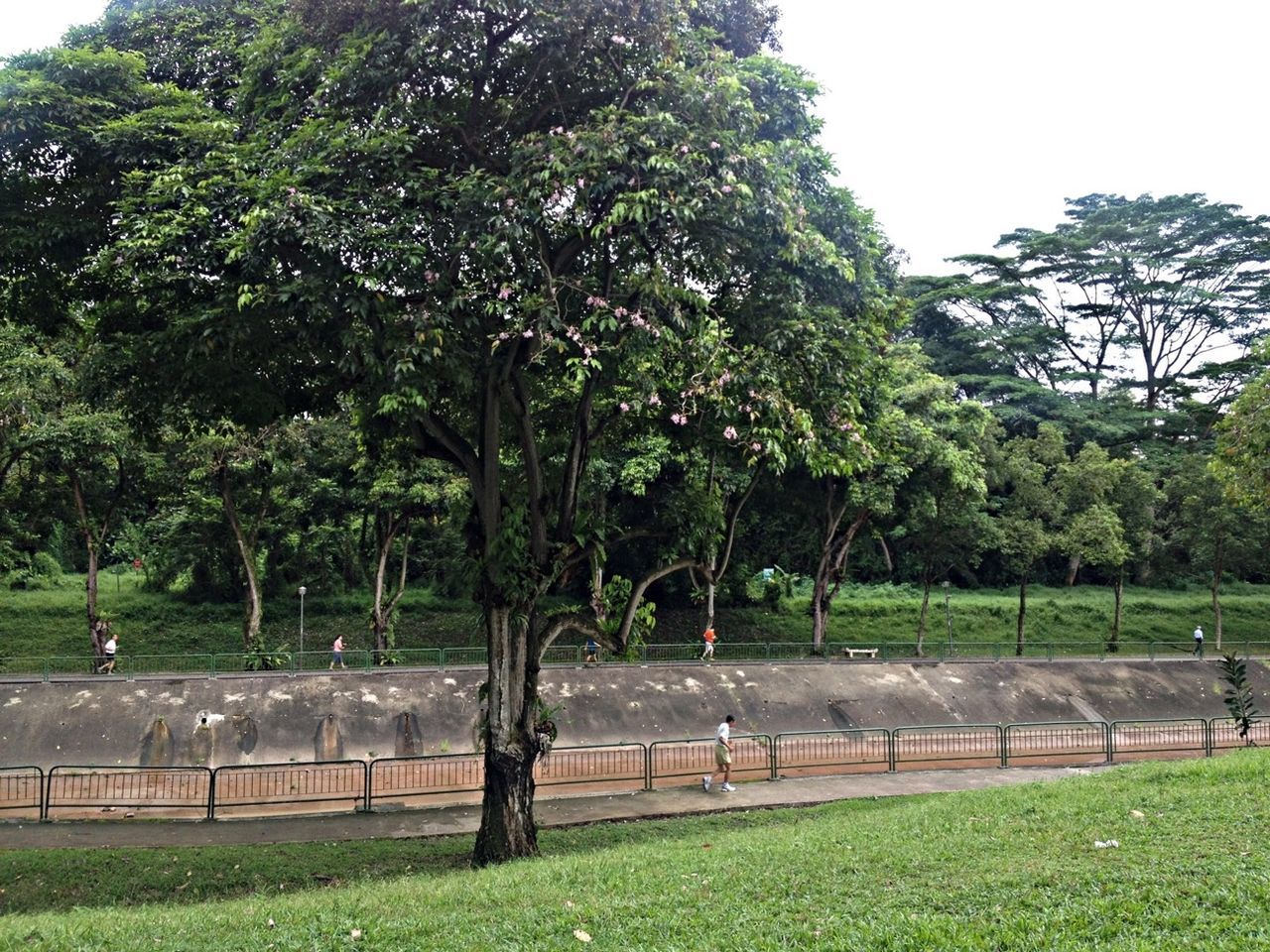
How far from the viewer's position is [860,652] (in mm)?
28016

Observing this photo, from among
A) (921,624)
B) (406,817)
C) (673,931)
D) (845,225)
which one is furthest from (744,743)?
(921,624)

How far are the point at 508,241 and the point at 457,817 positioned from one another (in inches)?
358

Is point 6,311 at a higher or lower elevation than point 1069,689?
higher

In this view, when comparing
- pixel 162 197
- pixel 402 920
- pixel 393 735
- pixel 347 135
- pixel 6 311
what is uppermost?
pixel 347 135

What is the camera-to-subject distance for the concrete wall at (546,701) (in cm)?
1806

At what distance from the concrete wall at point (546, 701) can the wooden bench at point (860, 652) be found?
2039 mm

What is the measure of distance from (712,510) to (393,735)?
10835 millimetres

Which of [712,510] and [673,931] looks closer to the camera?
[673,931]

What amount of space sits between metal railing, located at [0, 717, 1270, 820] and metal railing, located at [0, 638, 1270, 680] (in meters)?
2.24

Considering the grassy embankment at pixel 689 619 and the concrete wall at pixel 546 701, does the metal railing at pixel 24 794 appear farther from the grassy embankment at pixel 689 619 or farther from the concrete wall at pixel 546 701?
the grassy embankment at pixel 689 619

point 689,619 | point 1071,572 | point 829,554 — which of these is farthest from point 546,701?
point 1071,572

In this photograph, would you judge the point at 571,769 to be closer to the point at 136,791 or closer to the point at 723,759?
the point at 723,759

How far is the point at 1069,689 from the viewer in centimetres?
2603

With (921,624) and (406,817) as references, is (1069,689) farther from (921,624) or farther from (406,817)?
(406,817)
